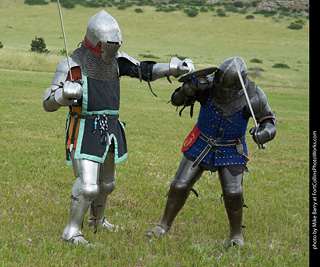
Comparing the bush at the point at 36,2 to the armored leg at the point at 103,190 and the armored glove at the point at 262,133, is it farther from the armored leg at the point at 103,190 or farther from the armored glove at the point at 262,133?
the armored glove at the point at 262,133

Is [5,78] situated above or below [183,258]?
below

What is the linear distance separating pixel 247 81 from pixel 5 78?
22.6 m

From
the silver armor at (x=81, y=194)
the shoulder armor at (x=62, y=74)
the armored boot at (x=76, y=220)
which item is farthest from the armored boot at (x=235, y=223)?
the shoulder armor at (x=62, y=74)

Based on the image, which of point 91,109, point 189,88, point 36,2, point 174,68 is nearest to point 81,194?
point 91,109

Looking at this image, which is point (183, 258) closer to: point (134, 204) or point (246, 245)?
point (246, 245)

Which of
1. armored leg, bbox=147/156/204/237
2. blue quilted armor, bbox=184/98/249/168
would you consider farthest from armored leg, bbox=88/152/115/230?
blue quilted armor, bbox=184/98/249/168

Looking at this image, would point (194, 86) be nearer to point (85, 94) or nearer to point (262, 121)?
point (262, 121)

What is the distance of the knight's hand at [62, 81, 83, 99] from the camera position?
481 cm

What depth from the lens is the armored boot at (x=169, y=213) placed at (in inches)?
230

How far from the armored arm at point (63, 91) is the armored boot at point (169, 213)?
1.91 metres

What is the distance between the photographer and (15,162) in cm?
877

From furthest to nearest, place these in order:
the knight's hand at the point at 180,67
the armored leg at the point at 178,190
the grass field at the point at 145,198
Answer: the armored leg at the point at 178,190 < the knight's hand at the point at 180,67 < the grass field at the point at 145,198
